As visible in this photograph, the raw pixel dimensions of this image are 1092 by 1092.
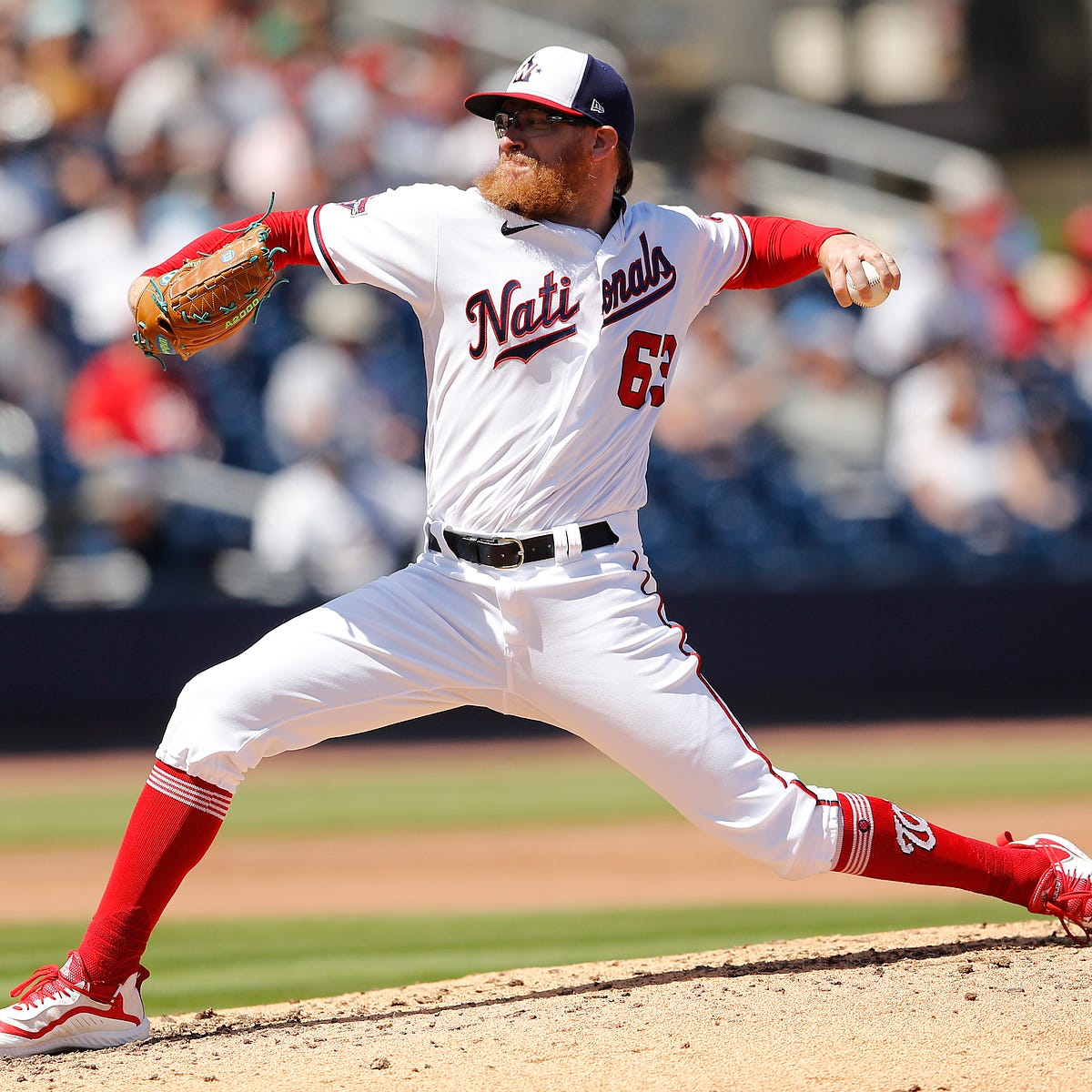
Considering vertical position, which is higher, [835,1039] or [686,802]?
[686,802]

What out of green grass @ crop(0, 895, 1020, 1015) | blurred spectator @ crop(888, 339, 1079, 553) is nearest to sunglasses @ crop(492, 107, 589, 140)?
green grass @ crop(0, 895, 1020, 1015)

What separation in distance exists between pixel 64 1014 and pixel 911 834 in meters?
1.74

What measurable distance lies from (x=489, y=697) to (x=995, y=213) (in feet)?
26.5

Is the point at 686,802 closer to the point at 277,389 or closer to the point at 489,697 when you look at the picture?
the point at 489,697

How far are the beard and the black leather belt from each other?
2.08 feet

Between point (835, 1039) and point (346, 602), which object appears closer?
point (835, 1039)

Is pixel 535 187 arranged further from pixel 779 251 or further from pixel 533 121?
pixel 779 251

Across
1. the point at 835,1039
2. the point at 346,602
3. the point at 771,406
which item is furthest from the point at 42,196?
the point at 835,1039

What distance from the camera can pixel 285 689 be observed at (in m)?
3.21

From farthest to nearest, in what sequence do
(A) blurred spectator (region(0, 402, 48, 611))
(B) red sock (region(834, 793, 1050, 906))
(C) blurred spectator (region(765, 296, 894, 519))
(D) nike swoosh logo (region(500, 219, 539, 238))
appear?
1. (C) blurred spectator (region(765, 296, 894, 519))
2. (A) blurred spectator (region(0, 402, 48, 611))
3. (B) red sock (region(834, 793, 1050, 906))
4. (D) nike swoosh logo (region(500, 219, 539, 238))

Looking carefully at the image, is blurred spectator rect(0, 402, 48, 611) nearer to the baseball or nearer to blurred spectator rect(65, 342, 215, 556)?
blurred spectator rect(65, 342, 215, 556)

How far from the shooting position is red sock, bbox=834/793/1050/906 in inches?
134

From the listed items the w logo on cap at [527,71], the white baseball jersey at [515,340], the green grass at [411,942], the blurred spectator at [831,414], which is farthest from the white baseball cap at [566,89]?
the blurred spectator at [831,414]

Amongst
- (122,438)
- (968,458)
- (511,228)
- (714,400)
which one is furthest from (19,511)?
(511,228)
